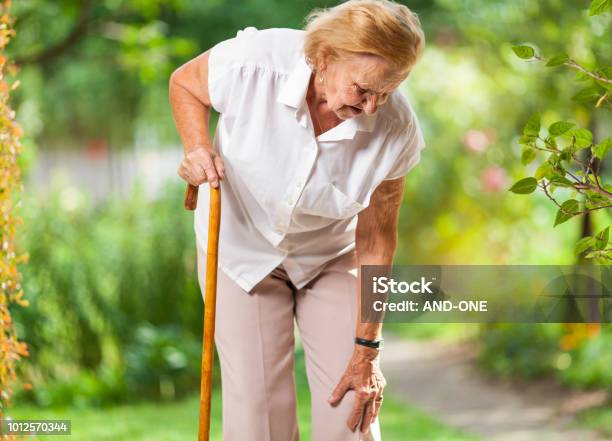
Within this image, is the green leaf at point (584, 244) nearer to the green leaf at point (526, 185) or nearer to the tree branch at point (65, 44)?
the green leaf at point (526, 185)

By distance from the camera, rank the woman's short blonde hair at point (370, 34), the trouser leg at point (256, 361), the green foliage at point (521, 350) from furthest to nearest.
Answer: the green foliage at point (521, 350)
the trouser leg at point (256, 361)
the woman's short blonde hair at point (370, 34)

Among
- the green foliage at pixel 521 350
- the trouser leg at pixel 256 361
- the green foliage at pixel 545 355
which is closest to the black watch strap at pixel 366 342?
the trouser leg at pixel 256 361

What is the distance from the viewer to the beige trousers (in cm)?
214

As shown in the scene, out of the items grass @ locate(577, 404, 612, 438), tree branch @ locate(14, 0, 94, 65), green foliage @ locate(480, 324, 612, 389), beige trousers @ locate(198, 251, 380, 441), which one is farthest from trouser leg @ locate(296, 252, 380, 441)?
tree branch @ locate(14, 0, 94, 65)

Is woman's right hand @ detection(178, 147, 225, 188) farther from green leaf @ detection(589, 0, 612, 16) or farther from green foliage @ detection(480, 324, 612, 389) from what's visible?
green foliage @ detection(480, 324, 612, 389)

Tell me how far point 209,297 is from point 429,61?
526cm

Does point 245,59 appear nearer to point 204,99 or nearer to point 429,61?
point 204,99

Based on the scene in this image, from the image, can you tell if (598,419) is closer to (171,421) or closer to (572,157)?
(171,421)

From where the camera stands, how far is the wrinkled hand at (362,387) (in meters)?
2.16

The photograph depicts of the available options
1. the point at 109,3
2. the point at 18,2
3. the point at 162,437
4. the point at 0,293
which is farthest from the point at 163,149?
the point at 0,293

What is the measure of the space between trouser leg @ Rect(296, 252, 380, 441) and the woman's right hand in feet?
1.44

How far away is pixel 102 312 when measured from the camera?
5.11 m

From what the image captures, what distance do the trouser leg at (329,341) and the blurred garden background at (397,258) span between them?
1898mm

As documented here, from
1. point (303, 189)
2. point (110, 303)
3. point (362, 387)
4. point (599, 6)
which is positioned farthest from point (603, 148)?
point (110, 303)
